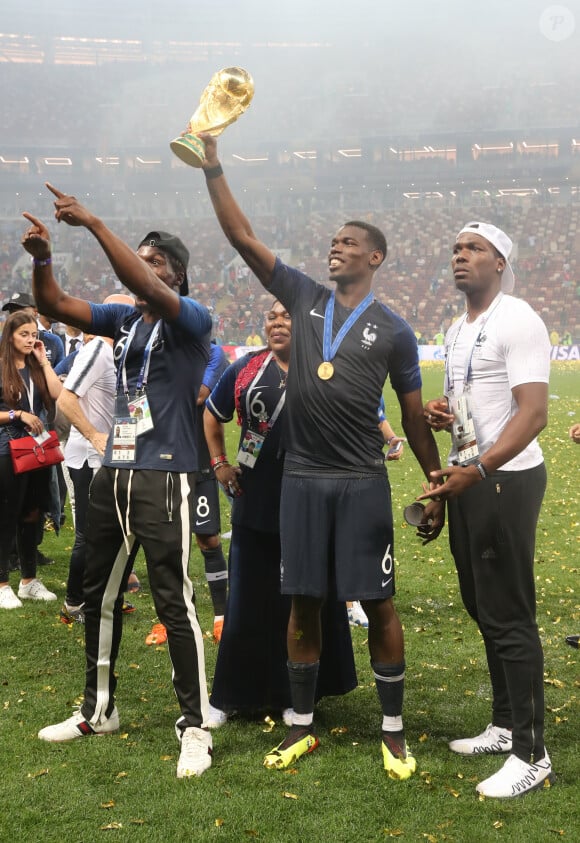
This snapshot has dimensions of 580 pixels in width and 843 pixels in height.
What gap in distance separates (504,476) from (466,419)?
0.94 feet

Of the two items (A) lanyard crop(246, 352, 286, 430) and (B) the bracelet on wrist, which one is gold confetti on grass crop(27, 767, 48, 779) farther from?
(B) the bracelet on wrist

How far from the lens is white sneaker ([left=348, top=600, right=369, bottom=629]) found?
248 inches

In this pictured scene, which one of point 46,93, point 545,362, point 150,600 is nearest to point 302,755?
point 545,362

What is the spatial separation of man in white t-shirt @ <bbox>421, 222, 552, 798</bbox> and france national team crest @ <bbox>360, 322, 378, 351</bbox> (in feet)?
1.24

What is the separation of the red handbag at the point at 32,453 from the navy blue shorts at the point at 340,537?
10.9 ft

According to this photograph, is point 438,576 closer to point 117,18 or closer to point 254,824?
point 254,824

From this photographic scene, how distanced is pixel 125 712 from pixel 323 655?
1078 millimetres

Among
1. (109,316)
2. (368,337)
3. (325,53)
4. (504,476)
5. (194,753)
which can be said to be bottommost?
(194,753)

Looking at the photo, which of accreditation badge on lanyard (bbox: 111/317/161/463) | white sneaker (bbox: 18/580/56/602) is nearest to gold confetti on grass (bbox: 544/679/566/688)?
accreditation badge on lanyard (bbox: 111/317/161/463)

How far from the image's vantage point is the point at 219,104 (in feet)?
12.3

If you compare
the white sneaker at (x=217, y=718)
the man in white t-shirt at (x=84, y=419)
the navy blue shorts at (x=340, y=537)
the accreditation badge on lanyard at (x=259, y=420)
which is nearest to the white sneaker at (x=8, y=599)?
the man in white t-shirt at (x=84, y=419)

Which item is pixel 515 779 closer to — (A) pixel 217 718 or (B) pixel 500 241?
(A) pixel 217 718

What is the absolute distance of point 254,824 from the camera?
3.48m

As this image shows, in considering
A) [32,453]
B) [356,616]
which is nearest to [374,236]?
[356,616]
